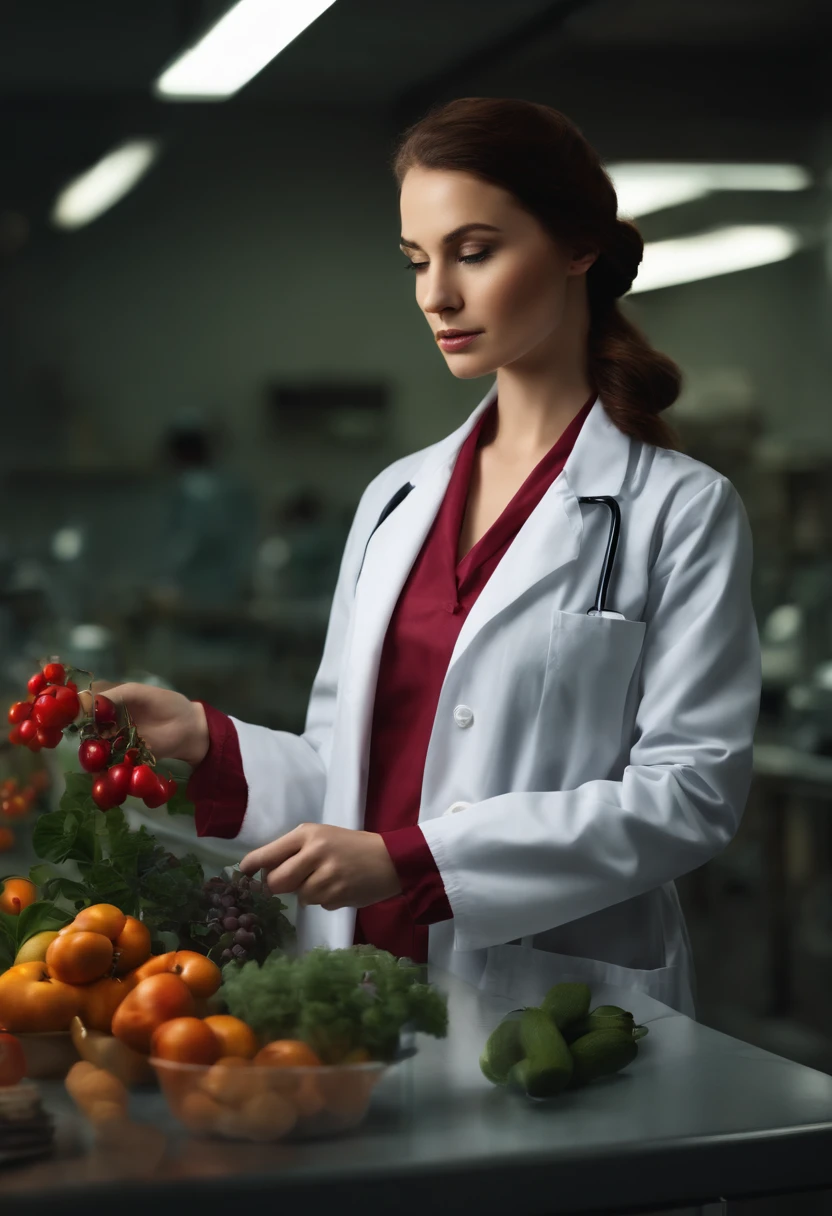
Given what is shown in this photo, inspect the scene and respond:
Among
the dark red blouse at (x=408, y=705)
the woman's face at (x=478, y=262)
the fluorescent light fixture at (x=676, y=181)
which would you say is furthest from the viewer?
the fluorescent light fixture at (x=676, y=181)

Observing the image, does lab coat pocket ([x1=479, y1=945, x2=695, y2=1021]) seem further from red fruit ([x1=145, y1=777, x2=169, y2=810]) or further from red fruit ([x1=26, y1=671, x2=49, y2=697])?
red fruit ([x1=26, y1=671, x2=49, y2=697])

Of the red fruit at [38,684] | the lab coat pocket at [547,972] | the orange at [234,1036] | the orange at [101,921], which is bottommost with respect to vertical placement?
the lab coat pocket at [547,972]

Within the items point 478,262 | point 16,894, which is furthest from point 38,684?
point 478,262

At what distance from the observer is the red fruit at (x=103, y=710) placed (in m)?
1.04

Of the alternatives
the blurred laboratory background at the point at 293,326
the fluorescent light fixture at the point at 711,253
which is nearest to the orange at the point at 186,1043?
the blurred laboratory background at the point at 293,326

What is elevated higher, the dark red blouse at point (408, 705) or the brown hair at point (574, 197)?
the brown hair at point (574, 197)

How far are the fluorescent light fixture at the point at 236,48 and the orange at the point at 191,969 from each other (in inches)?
106

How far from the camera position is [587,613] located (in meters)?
1.15

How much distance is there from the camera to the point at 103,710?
1036mm

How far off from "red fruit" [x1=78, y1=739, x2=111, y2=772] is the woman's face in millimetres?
423

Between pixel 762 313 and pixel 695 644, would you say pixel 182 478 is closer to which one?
pixel 762 313

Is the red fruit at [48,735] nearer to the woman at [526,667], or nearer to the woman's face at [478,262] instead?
the woman at [526,667]

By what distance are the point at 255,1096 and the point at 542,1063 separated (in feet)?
0.58

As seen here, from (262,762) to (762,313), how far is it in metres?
2.88
